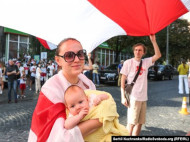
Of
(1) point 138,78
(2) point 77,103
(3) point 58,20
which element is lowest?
(2) point 77,103

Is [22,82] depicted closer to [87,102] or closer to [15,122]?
[15,122]

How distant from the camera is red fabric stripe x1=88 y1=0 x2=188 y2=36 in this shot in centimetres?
255

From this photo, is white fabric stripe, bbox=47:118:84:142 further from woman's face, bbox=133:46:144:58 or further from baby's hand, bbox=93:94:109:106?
woman's face, bbox=133:46:144:58

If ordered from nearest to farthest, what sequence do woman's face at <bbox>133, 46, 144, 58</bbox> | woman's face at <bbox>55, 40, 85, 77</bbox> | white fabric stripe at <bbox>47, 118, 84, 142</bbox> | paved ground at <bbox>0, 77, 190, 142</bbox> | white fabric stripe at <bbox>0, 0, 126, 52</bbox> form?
white fabric stripe at <bbox>47, 118, 84, 142</bbox> → woman's face at <bbox>55, 40, 85, 77</bbox> → white fabric stripe at <bbox>0, 0, 126, 52</bbox> → woman's face at <bbox>133, 46, 144, 58</bbox> → paved ground at <bbox>0, 77, 190, 142</bbox>

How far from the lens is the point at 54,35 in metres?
2.39

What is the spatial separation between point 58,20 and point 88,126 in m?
1.37

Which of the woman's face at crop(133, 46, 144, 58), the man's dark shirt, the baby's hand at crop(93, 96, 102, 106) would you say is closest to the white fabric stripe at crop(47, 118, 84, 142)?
the baby's hand at crop(93, 96, 102, 106)

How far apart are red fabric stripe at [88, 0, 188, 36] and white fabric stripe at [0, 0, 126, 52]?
117mm

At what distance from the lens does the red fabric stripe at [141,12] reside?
8.36 feet

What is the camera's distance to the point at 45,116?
1569 millimetres

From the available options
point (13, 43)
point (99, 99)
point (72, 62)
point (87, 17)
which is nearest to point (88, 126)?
point (99, 99)

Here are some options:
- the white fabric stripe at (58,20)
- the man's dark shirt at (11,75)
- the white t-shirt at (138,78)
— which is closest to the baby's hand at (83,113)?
the white fabric stripe at (58,20)

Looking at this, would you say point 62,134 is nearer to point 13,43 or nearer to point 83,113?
point 83,113

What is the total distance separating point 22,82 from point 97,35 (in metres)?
7.71
